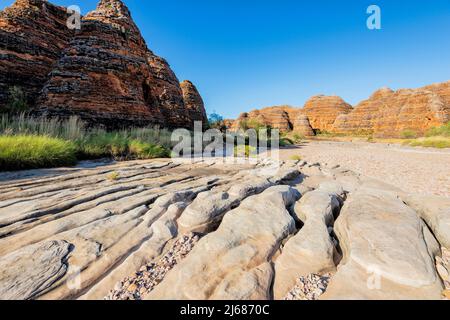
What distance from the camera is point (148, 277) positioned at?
1.32 m

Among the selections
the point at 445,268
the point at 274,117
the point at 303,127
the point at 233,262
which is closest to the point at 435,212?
the point at 445,268

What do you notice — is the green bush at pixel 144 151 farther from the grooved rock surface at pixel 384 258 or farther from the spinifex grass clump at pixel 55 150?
the grooved rock surface at pixel 384 258

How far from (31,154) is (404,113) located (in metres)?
61.6

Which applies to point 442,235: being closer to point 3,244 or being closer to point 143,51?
point 3,244

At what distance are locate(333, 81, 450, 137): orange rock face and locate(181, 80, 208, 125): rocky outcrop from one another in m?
37.4

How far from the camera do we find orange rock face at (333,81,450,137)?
134 ft

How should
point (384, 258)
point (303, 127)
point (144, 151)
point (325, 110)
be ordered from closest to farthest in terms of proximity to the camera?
point (384, 258), point (144, 151), point (303, 127), point (325, 110)

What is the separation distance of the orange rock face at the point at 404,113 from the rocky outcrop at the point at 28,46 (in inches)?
2009

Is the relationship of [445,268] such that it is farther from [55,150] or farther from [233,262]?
[55,150]

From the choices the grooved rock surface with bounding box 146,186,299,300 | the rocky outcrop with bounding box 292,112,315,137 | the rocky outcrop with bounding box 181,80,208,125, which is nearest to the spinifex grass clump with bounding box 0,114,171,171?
the grooved rock surface with bounding box 146,186,299,300
